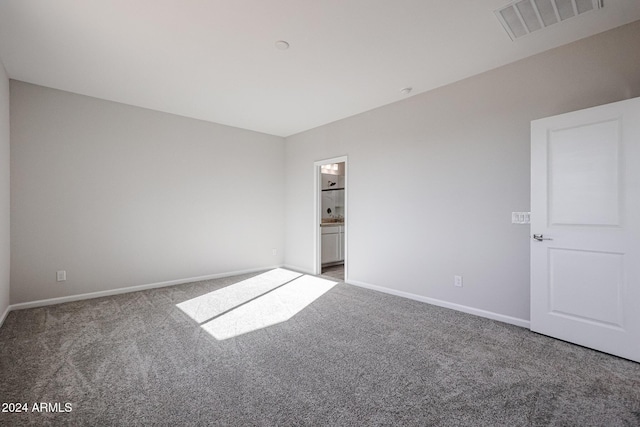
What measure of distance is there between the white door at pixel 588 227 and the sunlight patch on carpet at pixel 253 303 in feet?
8.48

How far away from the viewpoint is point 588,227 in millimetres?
2441

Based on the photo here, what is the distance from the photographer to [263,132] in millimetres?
5656

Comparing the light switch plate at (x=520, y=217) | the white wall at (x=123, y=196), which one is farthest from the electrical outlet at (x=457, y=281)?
the white wall at (x=123, y=196)

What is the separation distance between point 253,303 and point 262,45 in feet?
9.49

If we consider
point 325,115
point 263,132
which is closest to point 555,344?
point 325,115

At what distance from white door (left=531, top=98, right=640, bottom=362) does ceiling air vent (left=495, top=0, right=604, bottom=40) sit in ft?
2.56

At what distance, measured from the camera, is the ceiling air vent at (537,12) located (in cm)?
212

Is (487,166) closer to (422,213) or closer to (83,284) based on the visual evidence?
(422,213)

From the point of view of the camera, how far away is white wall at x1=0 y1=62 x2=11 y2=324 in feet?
9.93

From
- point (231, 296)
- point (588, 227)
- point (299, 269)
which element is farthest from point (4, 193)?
point (588, 227)

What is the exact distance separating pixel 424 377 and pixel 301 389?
87 centimetres

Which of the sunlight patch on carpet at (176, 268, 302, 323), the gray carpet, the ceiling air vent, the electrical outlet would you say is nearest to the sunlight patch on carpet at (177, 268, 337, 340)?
the sunlight patch on carpet at (176, 268, 302, 323)

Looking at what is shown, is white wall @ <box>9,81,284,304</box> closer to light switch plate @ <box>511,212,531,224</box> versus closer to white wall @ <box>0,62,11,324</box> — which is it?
white wall @ <box>0,62,11,324</box>

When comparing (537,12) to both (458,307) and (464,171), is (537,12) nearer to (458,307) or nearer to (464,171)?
(464,171)
